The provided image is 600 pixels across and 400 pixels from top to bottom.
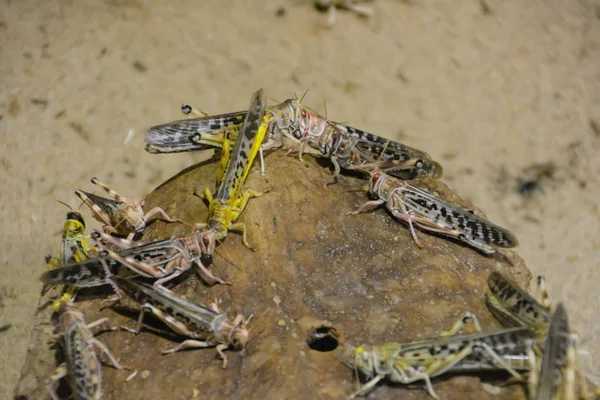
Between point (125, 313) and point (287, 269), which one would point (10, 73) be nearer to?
point (125, 313)

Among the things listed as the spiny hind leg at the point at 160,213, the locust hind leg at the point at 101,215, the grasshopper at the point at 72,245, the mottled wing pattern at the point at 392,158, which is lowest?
the grasshopper at the point at 72,245

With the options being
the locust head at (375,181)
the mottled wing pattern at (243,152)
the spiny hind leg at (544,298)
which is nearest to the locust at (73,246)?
the mottled wing pattern at (243,152)

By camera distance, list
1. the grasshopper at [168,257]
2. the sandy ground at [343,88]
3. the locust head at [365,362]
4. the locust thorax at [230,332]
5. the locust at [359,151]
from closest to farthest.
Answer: the locust head at [365,362] → the locust thorax at [230,332] → the grasshopper at [168,257] → the locust at [359,151] → the sandy ground at [343,88]

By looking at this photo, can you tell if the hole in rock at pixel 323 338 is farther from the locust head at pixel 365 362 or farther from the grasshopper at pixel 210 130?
the grasshopper at pixel 210 130

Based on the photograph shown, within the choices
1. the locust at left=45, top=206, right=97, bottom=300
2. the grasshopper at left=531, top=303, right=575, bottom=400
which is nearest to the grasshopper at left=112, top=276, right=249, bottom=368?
the locust at left=45, top=206, right=97, bottom=300

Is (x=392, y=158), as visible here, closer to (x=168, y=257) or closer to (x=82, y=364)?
(x=168, y=257)

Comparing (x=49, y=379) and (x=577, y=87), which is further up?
(x=577, y=87)

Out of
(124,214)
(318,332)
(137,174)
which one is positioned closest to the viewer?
(318,332)

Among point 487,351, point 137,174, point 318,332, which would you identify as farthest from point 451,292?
point 137,174
